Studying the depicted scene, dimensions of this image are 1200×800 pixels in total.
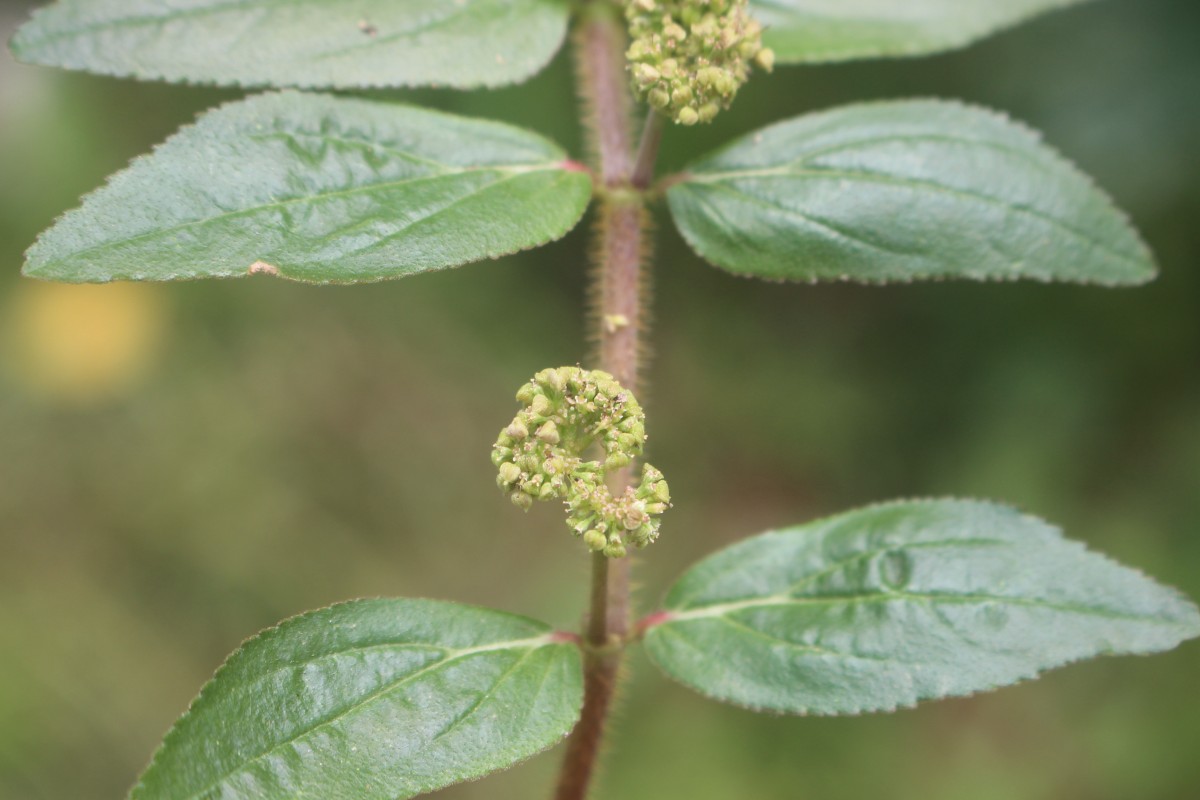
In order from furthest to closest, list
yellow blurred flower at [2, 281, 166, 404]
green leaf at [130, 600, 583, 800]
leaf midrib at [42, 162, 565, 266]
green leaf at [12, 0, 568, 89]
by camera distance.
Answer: yellow blurred flower at [2, 281, 166, 404]
green leaf at [12, 0, 568, 89]
leaf midrib at [42, 162, 565, 266]
green leaf at [130, 600, 583, 800]

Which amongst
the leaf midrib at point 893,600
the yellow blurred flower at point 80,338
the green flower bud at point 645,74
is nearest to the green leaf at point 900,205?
the green flower bud at point 645,74

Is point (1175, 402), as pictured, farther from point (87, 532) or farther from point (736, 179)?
point (87, 532)

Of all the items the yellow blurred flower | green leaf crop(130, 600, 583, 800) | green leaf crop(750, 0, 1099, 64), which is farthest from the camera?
the yellow blurred flower

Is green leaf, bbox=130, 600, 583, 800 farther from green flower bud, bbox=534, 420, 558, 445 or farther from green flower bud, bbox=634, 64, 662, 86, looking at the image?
green flower bud, bbox=634, 64, 662, 86

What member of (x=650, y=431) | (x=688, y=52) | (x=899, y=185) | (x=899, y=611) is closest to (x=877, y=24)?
(x=899, y=185)

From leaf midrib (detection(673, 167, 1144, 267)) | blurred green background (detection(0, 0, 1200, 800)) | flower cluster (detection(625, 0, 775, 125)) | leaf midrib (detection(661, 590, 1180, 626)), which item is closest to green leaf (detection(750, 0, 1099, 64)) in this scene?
leaf midrib (detection(673, 167, 1144, 267))

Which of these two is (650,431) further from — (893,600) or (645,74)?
(645,74)
